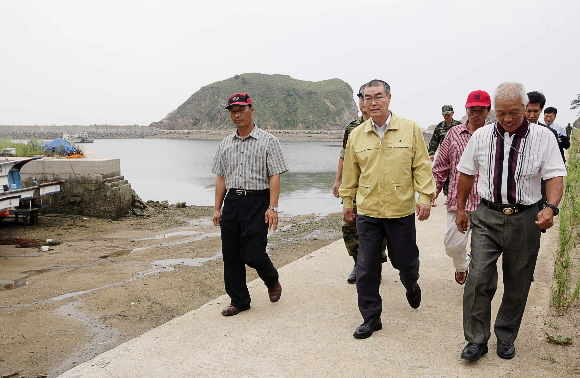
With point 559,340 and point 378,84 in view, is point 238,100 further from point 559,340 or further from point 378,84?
point 559,340

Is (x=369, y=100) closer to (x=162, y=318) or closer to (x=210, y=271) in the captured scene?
(x=162, y=318)

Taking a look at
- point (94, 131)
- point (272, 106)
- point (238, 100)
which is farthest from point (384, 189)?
point (94, 131)

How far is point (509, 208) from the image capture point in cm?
361

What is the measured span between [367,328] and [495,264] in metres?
1.10

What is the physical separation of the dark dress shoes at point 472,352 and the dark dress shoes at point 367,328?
0.76 metres

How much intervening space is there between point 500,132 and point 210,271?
5.51 meters

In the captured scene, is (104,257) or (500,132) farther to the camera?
(104,257)

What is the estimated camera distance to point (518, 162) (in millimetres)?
3586

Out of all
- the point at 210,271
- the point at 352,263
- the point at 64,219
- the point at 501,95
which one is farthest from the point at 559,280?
the point at 64,219

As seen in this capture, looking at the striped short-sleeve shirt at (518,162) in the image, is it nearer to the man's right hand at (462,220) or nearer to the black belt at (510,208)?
the black belt at (510,208)

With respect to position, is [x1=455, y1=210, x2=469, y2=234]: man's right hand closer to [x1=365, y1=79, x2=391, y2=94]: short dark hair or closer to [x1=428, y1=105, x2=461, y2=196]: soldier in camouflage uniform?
[x1=365, y1=79, x2=391, y2=94]: short dark hair

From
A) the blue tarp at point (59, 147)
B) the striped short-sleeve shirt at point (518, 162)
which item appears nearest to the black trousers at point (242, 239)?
Result: the striped short-sleeve shirt at point (518, 162)

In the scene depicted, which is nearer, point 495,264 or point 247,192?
A: point 495,264

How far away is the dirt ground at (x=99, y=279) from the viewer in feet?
17.2
